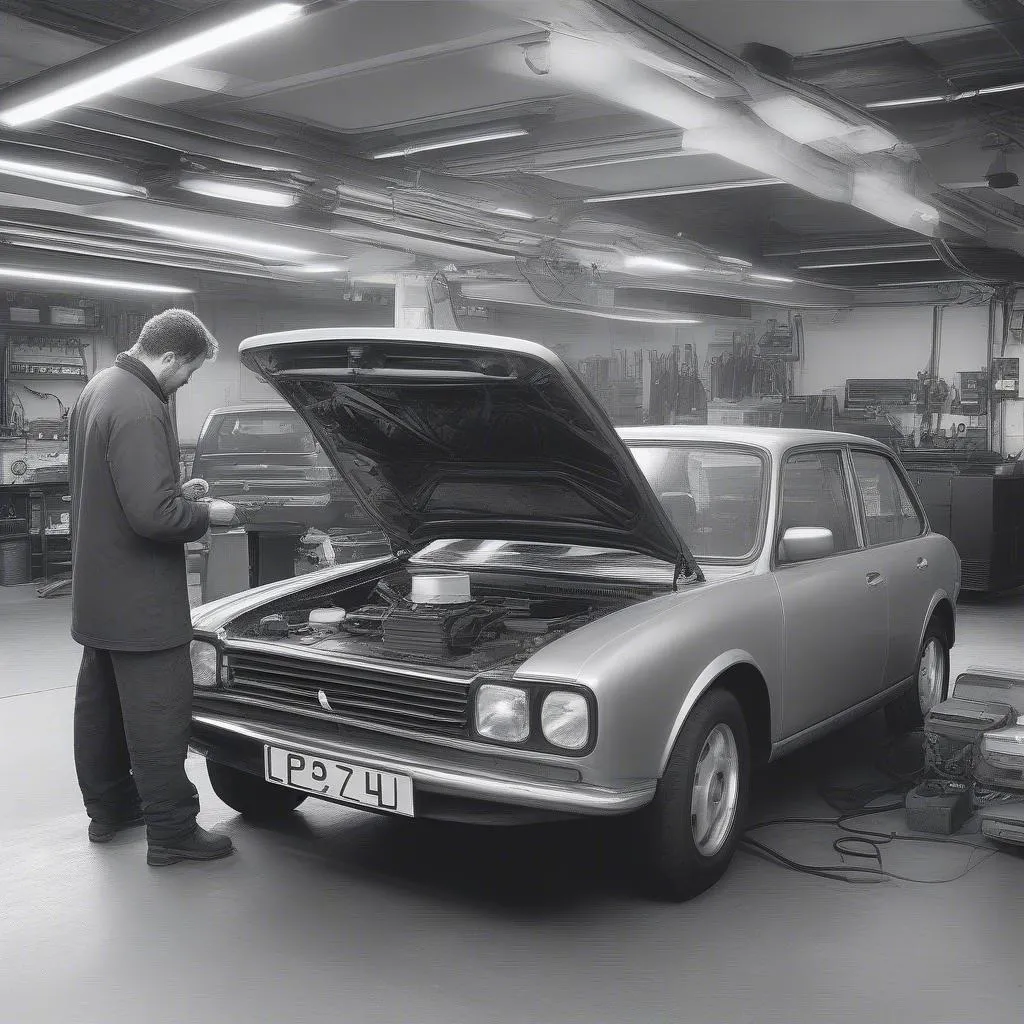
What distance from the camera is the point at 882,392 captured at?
1348cm

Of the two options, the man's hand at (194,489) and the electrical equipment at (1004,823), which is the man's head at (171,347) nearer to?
the man's hand at (194,489)

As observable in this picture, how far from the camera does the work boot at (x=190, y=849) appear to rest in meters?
3.18

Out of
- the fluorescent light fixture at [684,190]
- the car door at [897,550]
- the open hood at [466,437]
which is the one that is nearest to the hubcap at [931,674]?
the car door at [897,550]

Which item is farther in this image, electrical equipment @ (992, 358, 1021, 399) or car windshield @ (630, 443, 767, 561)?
electrical equipment @ (992, 358, 1021, 399)

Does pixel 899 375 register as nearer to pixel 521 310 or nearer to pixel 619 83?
pixel 521 310

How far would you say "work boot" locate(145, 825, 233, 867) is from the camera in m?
3.18

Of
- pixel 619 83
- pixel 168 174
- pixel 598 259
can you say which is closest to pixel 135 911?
pixel 619 83

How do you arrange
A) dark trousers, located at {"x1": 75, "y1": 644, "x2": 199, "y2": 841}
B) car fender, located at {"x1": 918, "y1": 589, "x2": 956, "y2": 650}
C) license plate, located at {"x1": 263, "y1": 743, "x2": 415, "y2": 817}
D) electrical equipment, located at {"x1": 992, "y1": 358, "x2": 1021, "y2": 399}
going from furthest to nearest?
electrical equipment, located at {"x1": 992, "y1": 358, "x2": 1021, "y2": 399} < car fender, located at {"x1": 918, "y1": 589, "x2": 956, "y2": 650} < dark trousers, located at {"x1": 75, "y1": 644, "x2": 199, "y2": 841} < license plate, located at {"x1": 263, "y1": 743, "x2": 415, "y2": 817}

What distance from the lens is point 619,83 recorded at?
477 centimetres

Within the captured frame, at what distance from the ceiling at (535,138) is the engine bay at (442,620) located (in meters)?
2.18

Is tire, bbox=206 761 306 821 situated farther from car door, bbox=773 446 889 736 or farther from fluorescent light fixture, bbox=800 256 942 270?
fluorescent light fixture, bbox=800 256 942 270

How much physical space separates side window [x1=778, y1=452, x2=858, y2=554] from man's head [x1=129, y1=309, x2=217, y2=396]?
76.2 inches

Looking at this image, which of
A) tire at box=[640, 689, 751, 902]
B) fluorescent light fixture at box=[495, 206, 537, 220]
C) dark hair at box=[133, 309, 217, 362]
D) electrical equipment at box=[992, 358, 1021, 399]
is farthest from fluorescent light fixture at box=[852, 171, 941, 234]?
electrical equipment at box=[992, 358, 1021, 399]

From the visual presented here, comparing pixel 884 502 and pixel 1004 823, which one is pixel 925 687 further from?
pixel 1004 823
